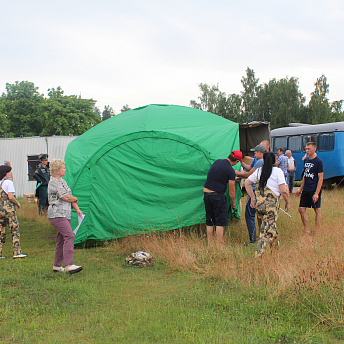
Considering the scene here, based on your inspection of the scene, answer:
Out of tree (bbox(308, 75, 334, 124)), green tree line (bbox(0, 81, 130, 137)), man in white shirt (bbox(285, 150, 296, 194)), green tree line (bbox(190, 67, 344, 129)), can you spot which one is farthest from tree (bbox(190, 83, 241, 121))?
man in white shirt (bbox(285, 150, 296, 194))

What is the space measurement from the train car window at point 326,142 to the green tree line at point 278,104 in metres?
22.2

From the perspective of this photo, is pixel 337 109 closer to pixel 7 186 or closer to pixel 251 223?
pixel 251 223

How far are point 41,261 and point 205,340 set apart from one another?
13.5 ft

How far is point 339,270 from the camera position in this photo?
15.8 ft

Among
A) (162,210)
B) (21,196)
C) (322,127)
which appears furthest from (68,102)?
(162,210)

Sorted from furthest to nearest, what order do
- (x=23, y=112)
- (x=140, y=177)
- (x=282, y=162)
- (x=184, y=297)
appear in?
1. (x=23, y=112)
2. (x=282, y=162)
3. (x=140, y=177)
4. (x=184, y=297)

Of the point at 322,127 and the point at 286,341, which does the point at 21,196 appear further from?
the point at 286,341

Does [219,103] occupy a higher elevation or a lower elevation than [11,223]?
higher

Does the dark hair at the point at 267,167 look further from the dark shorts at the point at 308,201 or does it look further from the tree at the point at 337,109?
the tree at the point at 337,109

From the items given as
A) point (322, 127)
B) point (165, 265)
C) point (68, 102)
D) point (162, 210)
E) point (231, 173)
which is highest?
point (68, 102)

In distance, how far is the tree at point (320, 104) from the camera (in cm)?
3878

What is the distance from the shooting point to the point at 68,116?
131ft

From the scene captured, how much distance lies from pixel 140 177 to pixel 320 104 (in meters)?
35.2

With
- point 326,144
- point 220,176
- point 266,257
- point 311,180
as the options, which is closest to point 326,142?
point 326,144
